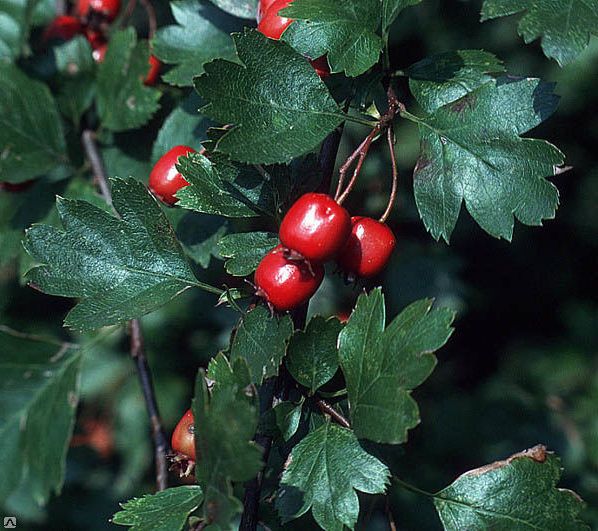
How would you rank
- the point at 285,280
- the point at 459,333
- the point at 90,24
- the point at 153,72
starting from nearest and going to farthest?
the point at 285,280
the point at 153,72
the point at 90,24
the point at 459,333

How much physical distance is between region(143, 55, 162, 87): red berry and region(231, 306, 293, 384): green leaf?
609 mm

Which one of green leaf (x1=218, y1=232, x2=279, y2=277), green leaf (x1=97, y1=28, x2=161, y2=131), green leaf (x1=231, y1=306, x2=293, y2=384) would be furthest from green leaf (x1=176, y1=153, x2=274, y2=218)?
green leaf (x1=97, y1=28, x2=161, y2=131)

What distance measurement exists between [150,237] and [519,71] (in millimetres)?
1488

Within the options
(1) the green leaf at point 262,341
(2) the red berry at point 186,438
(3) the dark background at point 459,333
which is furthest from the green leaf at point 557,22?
(3) the dark background at point 459,333

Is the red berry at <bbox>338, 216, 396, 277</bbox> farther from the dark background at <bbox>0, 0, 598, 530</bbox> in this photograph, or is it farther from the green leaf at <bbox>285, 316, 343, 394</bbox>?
the dark background at <bbox>0, 0, 598, 530</bbox>

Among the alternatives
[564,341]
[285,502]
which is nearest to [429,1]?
[564,341]

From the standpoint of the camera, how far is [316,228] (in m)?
0.94

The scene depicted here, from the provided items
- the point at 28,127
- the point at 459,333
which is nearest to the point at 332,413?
the point at 28,127

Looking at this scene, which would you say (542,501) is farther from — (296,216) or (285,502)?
(296,216)

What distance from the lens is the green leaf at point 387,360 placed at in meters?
0.92

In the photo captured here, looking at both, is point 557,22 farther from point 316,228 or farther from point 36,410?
point 36,410

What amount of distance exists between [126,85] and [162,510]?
764 mm

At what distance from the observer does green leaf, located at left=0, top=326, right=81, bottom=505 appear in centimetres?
144

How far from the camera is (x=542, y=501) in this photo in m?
1.06
